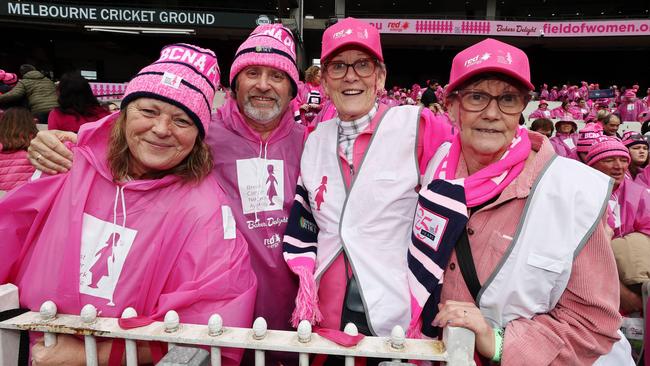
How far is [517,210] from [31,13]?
2180 cm

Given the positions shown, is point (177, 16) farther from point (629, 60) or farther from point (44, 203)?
point (629, 60)

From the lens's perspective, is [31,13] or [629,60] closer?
[31,13]

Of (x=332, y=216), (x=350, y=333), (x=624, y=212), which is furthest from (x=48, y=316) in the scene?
(x=624, y=212)

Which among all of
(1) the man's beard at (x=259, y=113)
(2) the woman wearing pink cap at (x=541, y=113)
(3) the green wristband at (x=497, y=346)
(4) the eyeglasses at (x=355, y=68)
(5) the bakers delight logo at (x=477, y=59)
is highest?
(2) the woman wearing pink cap at (x=541, y=113)

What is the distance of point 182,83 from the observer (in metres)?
1.70

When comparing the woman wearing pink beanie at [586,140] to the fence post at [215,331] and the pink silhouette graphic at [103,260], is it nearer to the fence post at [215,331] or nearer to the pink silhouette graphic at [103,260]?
the fence post at [215,331]

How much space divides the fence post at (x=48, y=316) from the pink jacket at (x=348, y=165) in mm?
972

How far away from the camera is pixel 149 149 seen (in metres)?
1.67

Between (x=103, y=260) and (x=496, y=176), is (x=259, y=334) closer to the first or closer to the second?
(x=103, y=260)

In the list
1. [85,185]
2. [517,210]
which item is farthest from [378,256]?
[85,185]

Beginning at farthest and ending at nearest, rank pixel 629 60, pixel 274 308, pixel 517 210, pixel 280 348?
pixel 629 60
pixel 274 308
pixel 517 210
pixel 280 348

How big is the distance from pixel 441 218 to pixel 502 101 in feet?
1.59

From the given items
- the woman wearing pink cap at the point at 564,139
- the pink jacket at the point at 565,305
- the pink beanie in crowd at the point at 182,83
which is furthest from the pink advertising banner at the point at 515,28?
the pink jacket at the point at 565,305

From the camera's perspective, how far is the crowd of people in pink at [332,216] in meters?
1.35
